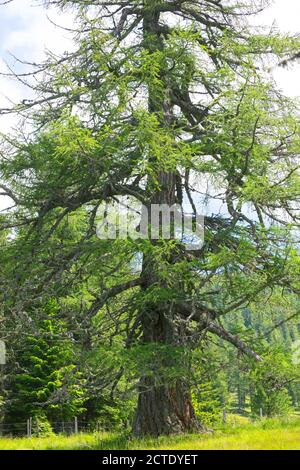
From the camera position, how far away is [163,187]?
448 inches

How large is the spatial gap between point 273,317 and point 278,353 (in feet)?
9.64

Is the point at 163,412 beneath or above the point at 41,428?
above

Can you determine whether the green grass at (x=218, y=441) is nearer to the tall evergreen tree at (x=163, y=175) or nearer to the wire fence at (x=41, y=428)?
the tall evergreen tree at (x=163, y=175)

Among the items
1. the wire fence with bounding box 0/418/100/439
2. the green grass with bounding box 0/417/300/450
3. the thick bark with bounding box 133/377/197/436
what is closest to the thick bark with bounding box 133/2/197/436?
the thick bark with bounding box 133/377/197/436

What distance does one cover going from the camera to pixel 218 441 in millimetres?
9133

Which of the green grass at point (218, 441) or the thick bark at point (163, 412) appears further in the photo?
the thick bark at point (163, 412)

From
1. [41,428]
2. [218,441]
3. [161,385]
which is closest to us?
[218,441]

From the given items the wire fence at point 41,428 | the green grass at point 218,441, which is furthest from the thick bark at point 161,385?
the wire fence at point 41,428

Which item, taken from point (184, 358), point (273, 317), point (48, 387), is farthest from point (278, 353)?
point (48, 387)

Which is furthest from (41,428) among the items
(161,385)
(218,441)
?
(218,441)

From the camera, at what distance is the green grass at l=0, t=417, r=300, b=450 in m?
8.52

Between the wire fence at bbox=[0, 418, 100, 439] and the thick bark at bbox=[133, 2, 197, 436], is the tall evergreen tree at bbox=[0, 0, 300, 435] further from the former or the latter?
the wire fence at bbox=[0, 418, 100, 439]

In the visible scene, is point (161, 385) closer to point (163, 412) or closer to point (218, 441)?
point (163, 412)

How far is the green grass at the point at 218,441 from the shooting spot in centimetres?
852
